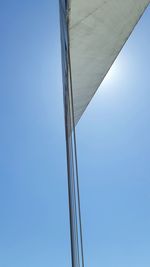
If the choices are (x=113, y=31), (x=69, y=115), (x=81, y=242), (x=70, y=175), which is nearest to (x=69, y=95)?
(x=69, y=115)

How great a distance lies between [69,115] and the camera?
3.97 meters

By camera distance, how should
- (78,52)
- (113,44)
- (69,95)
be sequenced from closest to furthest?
1. (69,95)
2. (78,52)
3. (113,44)

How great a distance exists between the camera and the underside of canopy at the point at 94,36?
473cm

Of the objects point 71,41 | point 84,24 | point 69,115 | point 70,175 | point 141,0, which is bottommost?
point 70,175

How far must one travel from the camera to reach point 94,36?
17.7ft

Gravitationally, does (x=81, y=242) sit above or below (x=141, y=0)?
below

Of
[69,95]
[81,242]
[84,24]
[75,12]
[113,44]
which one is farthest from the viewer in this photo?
[113,44]

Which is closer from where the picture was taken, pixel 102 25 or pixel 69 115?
A: pixel 69 115

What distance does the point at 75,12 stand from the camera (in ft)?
14.8

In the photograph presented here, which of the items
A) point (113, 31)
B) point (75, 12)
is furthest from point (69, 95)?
→ point (113, 31)

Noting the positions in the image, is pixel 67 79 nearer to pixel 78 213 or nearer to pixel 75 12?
pixel 75 12

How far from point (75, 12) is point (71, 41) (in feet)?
1.22

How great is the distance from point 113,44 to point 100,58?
1.01 feet

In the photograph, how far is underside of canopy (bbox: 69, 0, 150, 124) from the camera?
473 cm
